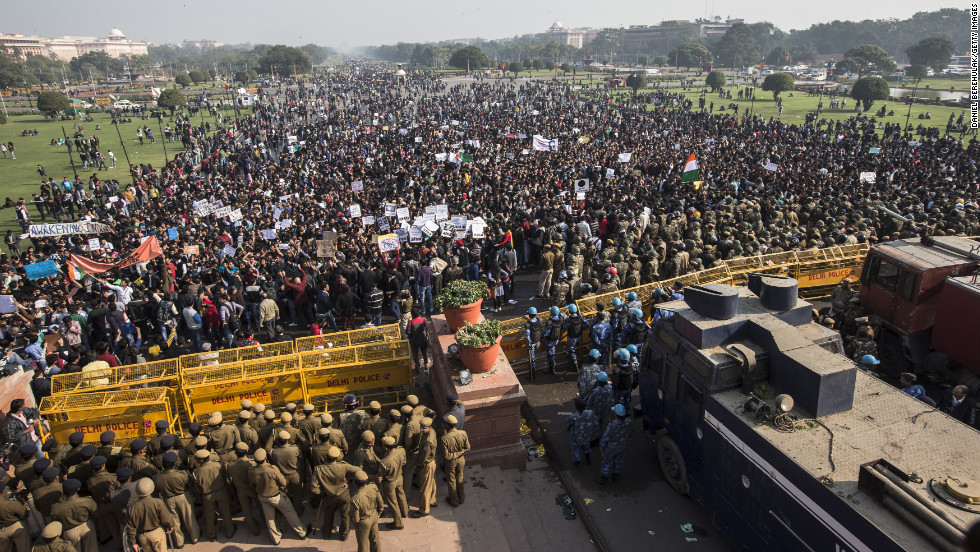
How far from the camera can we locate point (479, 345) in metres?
8.68

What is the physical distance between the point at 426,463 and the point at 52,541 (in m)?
4.25

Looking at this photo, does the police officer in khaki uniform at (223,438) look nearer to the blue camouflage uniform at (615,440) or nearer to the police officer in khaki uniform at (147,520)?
the police officer in khaki uniform at (147,520)

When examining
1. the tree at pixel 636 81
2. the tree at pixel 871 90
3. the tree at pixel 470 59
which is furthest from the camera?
the tree at pixel 470 59

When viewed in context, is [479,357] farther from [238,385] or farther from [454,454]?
[238,385]

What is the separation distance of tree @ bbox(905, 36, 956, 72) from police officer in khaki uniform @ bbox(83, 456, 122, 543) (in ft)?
371

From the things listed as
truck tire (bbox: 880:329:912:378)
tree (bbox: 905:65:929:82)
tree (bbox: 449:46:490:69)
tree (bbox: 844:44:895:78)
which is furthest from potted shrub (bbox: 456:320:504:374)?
tree (bbox: 449:46:490:69)

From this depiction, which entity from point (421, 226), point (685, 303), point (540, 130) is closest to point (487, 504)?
point (685, 303)

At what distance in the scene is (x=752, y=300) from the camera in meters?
8.83

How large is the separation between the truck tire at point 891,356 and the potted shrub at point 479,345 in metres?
8.22

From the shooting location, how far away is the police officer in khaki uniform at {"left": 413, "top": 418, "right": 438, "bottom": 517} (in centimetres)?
772

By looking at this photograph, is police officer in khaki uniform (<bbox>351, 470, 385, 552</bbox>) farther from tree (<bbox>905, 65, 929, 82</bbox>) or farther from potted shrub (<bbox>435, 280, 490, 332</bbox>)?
tree (<bbox>905, 65, 929, 82</bbox>)

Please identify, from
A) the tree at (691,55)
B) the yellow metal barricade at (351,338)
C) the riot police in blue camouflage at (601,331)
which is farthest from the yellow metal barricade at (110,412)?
the tree at (691,55)

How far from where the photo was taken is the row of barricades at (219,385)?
9.16 meters

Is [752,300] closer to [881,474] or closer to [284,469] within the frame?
[881,474]
